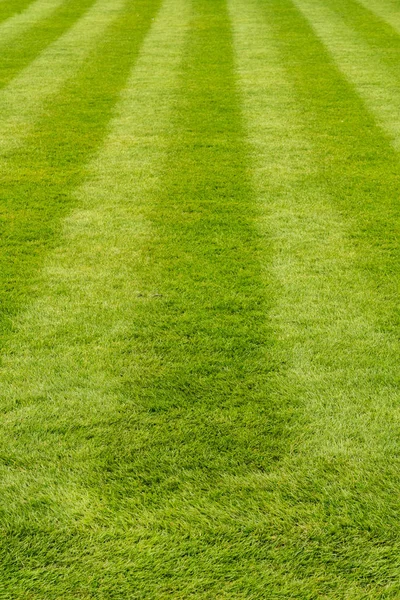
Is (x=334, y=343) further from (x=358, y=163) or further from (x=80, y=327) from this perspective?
(x=358, y=163)

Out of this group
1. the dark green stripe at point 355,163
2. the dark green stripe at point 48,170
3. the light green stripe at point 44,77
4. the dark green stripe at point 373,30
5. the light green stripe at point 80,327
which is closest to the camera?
the light green stripe at point 80,327

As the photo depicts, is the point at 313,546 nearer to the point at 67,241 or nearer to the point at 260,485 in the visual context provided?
the point at 260,485

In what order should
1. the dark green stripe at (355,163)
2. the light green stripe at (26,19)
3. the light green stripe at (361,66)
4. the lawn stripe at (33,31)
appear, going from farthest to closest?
the light green stripe at (26,19) < the lawn stripe at (33,31) < the light green stripe at (361,66) < the dark green stripe at (355,163)

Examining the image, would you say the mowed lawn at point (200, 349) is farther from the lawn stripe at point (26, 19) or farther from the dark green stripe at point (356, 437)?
the lawn stripe at point (26, 19)

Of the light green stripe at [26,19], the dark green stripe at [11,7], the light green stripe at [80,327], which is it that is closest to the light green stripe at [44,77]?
the light green stripe at [26,19]

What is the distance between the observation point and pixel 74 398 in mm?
3631

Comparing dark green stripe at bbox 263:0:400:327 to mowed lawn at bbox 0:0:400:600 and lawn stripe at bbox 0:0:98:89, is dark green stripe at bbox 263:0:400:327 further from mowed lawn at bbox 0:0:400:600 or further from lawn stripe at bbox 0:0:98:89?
lawn stripe at bbox 0:0:98:89

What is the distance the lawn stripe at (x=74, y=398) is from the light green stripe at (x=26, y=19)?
8.13 m

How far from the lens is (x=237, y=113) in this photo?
8.88 metres

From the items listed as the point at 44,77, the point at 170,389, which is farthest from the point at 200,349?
the point at 44,77

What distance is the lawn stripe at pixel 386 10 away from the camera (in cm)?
1451

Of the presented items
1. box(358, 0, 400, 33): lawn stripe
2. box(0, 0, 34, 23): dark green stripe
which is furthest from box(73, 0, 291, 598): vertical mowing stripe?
box(0, 0, 34, 23): dark green stripe

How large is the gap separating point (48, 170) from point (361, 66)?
6618 mm

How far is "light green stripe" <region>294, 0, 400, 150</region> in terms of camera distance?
29.1 feet
